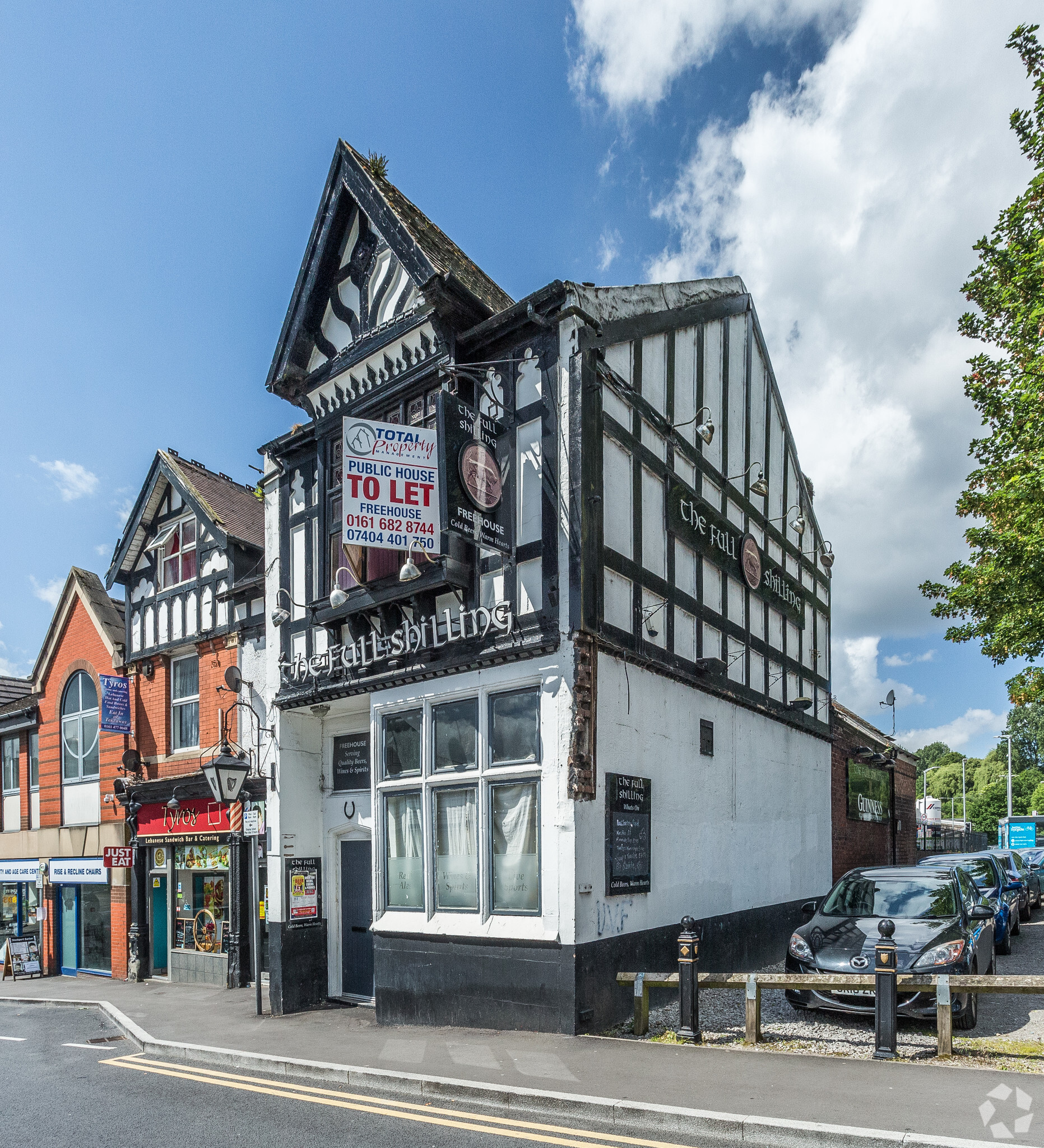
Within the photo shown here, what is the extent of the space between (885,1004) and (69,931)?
19.0 metres

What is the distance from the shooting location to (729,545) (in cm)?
1474

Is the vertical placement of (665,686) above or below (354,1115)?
above

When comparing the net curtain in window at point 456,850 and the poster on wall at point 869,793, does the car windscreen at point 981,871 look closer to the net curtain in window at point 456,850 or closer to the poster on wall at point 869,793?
the poster on wall at point 869,793

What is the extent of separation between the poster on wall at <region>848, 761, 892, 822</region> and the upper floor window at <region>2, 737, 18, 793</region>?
807 inches

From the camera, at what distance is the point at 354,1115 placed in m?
7.48

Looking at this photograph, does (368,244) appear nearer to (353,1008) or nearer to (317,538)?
(317,538)

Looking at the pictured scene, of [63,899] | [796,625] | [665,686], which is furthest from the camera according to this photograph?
[63,899]

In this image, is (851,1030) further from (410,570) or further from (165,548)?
(165,548)

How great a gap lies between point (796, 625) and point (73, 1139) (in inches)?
574

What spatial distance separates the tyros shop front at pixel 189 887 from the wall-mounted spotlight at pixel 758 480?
31.9 ft

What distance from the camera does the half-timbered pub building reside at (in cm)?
1016

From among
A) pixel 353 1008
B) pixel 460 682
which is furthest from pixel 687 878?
pixel 353 1008

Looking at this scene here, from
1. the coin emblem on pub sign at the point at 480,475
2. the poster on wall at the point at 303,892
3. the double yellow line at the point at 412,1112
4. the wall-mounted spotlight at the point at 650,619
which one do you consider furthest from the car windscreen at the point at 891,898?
the poster on wall at the point at 303,892

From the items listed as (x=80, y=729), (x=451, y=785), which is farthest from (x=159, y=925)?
(x=451, y=785)
